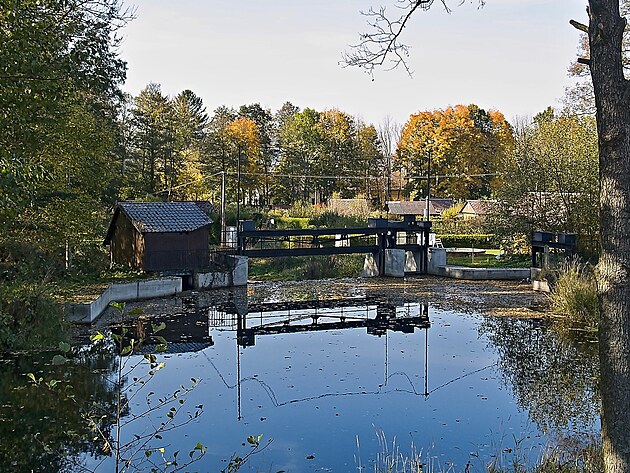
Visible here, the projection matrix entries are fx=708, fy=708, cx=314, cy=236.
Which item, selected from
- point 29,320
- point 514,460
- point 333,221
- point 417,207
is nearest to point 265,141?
point 417,207

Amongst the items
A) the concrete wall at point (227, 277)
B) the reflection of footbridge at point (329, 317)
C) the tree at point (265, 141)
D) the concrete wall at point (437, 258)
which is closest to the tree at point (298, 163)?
the tree at point (265, 141)

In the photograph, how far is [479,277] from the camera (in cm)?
2109

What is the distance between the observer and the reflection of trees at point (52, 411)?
630 centimetres

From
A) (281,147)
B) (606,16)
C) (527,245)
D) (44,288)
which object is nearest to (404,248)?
(527,245)

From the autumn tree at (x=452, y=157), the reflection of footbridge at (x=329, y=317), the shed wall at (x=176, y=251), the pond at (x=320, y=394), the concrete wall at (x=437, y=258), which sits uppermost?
the autumn tree at (x=452, y=157)

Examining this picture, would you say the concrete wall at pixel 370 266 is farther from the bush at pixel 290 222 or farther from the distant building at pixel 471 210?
the distant building at pixel 471 210

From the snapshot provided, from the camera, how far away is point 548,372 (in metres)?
9.84

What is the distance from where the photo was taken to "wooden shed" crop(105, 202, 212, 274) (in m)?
17.8

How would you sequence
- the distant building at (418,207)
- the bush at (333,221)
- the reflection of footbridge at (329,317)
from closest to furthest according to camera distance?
the reflection of footbridge at (329,317) → the bush at (333,221) → the distant building at (418,207)

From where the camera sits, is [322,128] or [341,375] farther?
[322,128]

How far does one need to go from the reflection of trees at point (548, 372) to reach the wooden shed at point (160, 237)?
802cm

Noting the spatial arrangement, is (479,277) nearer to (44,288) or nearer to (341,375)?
(341,375)

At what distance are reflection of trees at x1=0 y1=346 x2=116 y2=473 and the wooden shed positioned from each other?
7.30m

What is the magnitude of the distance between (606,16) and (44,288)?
9.29 meters
